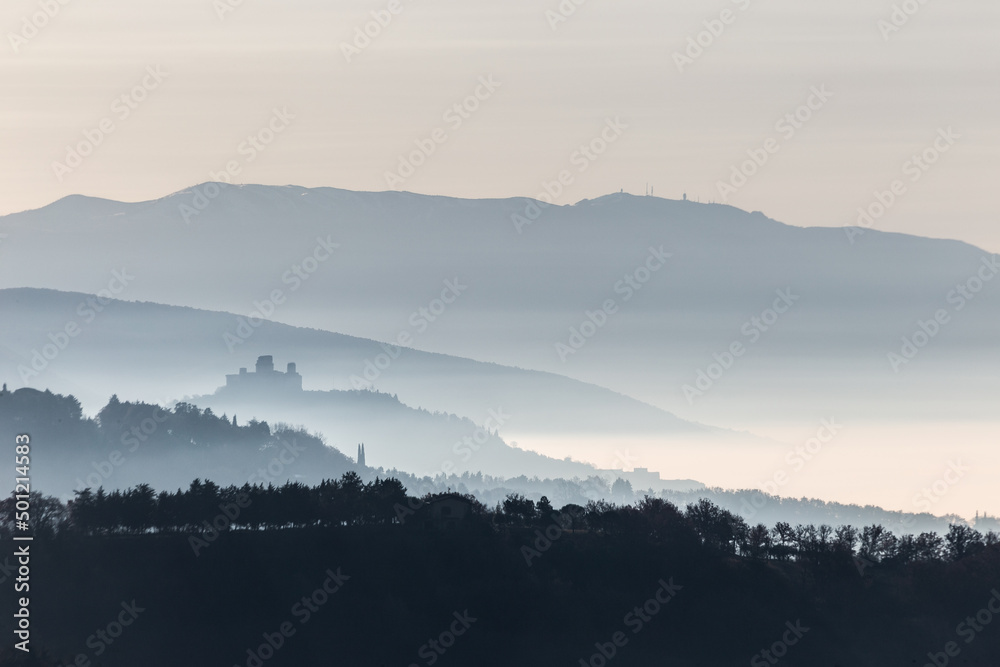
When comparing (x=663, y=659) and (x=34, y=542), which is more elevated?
(x=34, y=542)

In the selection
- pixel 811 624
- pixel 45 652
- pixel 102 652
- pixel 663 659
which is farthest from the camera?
pixel 811 624

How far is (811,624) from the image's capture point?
19325 centimetres

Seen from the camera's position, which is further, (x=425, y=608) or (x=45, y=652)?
(x=425, y=608)

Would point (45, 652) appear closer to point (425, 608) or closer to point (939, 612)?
point (425, 608)

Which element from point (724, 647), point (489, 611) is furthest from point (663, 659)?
point (489, 611)

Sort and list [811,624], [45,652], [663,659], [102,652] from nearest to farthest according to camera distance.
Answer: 1. [45,652]
2. [102,652]
3. [663,659]
4. [811,624]

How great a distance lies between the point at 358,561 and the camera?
19975 cm

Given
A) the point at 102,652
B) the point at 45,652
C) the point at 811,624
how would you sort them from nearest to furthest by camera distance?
1. the point at 45,652
2. the point at 102,652
3. the point at 811,624

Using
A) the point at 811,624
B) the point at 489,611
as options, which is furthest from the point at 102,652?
the point at 811,624

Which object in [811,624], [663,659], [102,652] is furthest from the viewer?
[811,624]

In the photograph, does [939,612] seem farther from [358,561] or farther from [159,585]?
[159,585]

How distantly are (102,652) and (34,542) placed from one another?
35.4 meters

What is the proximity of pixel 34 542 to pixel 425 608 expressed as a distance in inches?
1909

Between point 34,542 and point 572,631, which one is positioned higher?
point 34,542
